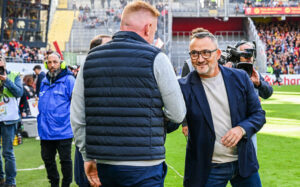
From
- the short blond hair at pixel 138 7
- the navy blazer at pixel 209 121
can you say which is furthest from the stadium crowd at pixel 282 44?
the short blond hair at pixel 138 7

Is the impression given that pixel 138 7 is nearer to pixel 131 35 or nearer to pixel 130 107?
pixel 131 35

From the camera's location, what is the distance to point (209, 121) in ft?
9.64

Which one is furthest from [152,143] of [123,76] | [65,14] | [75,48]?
[65,14]

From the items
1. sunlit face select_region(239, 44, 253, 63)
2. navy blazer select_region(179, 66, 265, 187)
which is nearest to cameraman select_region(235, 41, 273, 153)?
sunlit face select_region(239, 44, 253, 63)

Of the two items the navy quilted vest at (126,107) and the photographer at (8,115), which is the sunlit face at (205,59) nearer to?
the navy quilted vest at (126,107)

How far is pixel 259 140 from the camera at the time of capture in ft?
29.7

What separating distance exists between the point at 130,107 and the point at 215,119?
800 mm

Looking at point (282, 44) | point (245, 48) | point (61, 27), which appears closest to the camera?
point (245, 48)

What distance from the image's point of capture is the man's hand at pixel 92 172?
2.72 metres

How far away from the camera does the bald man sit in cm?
251

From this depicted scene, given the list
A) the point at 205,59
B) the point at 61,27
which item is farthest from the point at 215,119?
the point at 61,27

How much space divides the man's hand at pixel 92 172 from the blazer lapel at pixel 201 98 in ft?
2.93

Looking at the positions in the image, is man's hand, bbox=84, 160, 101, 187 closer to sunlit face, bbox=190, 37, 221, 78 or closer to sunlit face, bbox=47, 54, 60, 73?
sunlit face, bbox=190, 37, 221, 78

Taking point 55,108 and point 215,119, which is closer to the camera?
point 215,119
